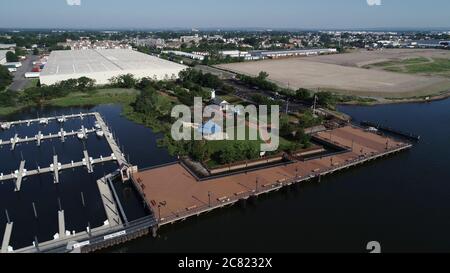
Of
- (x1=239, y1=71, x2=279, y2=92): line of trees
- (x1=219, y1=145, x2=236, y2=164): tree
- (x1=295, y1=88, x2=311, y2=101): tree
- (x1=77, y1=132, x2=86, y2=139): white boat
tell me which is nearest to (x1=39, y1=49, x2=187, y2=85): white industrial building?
(x1=239, y1=71, x2=279, y2=92): line of trees

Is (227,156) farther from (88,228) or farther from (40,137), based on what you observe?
(40,137)

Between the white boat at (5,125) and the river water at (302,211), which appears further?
the white boat at (5,125)

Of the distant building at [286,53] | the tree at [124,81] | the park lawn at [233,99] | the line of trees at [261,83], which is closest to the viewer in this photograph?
the park lawn at [233,99]

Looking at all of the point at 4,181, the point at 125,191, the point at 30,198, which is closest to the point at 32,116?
the point at 4,181

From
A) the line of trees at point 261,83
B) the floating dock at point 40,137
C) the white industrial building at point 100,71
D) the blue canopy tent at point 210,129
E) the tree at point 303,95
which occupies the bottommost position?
the floating dock at point 40,137

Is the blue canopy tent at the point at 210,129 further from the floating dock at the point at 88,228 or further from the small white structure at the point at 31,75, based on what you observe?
the small white structure at the point at 31,75

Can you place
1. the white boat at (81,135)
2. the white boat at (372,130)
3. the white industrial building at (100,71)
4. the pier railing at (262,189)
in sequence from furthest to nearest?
the white industrial building at (100,71) → the white boat at (372,130) → the white boat at (81,135) → the pier railing at (262,189)

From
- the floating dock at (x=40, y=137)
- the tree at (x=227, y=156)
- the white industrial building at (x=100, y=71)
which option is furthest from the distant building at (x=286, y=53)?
the tree at (x=227, y=156)
